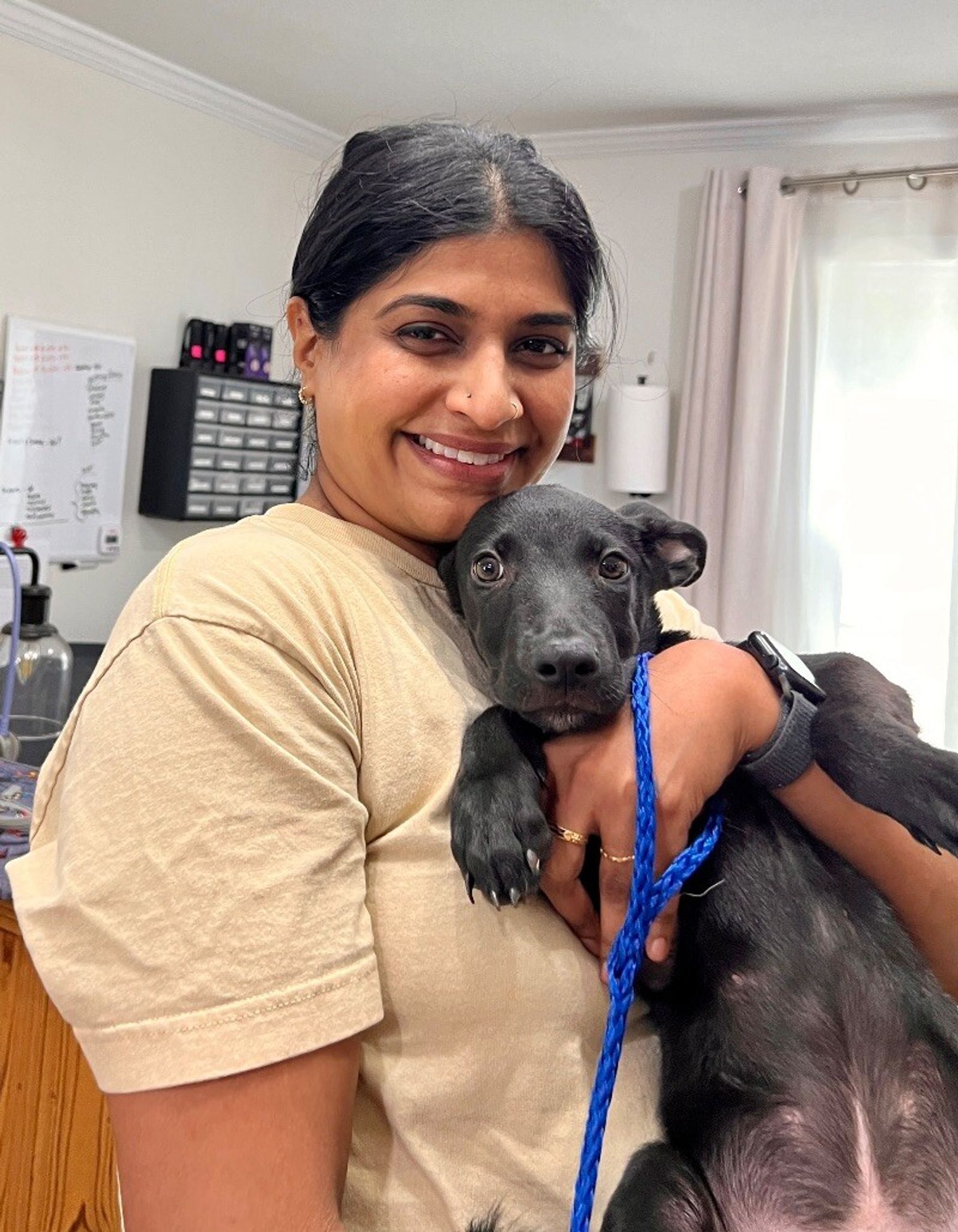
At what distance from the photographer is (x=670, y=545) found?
130 cm

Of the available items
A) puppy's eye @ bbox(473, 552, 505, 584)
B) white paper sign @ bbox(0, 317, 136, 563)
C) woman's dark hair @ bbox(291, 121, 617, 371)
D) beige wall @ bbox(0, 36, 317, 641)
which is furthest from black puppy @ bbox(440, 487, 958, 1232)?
beige wall @ bbox(0, 36, 317, 641)

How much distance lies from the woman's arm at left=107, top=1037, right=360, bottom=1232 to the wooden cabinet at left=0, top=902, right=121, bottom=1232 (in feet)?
2.68

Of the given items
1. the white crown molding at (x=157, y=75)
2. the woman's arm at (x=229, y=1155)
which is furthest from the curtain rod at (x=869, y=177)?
the woman's arm at (x=229, y=1155)

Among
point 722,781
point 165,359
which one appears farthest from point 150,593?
point 165,359

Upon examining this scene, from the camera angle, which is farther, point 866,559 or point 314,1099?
point 866,559

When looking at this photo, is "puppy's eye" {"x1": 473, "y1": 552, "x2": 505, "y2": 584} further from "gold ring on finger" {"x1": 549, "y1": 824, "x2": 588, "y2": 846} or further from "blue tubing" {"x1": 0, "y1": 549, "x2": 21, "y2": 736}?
"blue tubing" {"x1": 0, "y1": 549, "x2": 21, "y2": 736}

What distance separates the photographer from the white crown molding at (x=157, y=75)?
371 centimetres

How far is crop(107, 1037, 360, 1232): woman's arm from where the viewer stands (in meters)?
0.73

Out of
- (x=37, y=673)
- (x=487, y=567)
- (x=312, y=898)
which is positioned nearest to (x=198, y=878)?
(x=312, y=898)

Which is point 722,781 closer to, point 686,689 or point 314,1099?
point 686,689

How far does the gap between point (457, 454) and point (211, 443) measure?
344 cm

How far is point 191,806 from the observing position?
30.4 inches

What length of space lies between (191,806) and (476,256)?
0.53 m

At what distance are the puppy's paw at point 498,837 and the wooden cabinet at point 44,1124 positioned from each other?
0.86m
